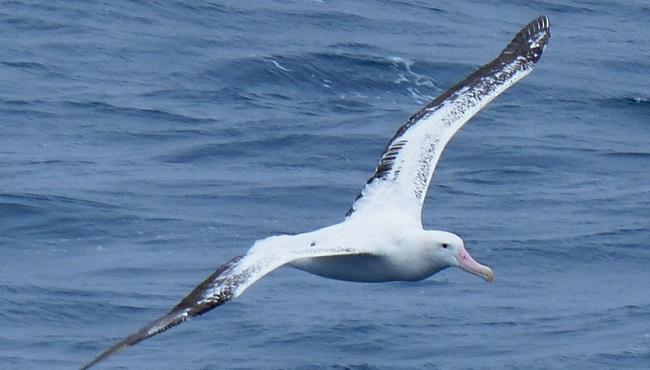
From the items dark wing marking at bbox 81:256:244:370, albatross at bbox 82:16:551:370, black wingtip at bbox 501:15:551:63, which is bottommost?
dark wing marking at bbox 81:256:244:370

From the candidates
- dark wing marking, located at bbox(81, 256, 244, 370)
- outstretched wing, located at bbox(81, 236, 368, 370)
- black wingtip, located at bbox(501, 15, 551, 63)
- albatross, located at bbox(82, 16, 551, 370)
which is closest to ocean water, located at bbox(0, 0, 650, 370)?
albatross, located at bbox(82, 16, 551, 370)

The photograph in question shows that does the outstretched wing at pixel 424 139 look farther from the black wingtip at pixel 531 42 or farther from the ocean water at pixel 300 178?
the ocean water at pixel 300 178

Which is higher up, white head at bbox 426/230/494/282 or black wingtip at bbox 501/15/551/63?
black wingtip at bbox 501/15/551/63

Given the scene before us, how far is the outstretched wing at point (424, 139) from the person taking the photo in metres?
16.1

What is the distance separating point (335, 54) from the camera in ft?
86.6

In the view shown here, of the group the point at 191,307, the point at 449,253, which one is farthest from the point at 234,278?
the point at 449,253

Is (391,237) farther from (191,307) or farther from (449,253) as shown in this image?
(191,307)

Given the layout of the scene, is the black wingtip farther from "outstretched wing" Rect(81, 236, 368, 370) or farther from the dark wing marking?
the dark wing marking

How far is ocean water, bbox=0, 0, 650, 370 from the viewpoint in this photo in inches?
672

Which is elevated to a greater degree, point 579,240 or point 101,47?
point 101,47

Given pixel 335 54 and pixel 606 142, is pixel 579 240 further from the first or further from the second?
pixel 335 54

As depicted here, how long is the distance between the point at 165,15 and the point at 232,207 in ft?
27.9

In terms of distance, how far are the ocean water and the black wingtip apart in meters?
2.41

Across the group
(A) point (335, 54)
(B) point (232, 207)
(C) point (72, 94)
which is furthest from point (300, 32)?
(B) point (232, 207)
